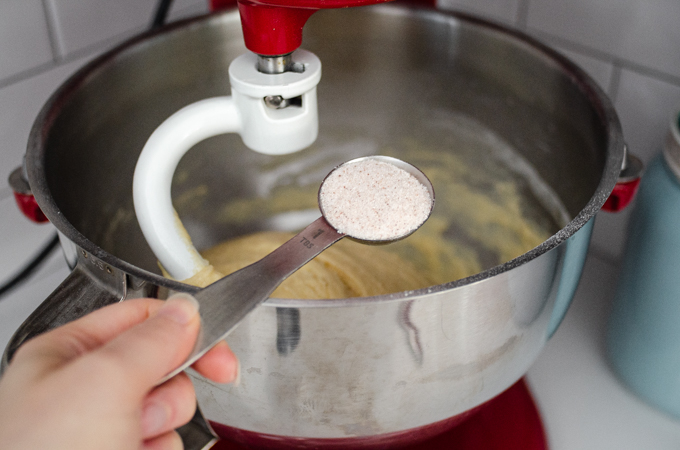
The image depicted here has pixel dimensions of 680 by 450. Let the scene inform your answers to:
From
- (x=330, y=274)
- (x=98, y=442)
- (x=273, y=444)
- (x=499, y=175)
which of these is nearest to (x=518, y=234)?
(x=499, y=175)

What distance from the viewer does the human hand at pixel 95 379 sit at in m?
0.19

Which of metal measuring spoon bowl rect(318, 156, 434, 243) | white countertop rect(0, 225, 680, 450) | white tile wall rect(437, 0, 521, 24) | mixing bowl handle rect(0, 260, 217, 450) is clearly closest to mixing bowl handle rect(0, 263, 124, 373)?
mixing bowl handle rect(0, 260, 217, 450)

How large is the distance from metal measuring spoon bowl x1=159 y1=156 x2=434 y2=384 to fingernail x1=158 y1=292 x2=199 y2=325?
0.01m

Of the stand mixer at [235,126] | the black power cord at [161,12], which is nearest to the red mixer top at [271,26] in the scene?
the stand mixer at [235,126]

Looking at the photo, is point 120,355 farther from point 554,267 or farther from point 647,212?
point 647,212

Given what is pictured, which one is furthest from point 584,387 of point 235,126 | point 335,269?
point 235,126

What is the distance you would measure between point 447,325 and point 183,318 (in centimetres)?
12

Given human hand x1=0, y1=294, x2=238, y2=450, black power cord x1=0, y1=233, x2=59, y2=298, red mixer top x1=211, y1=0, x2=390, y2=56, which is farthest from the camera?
black power cord x1=0, y1=233, x2=59, y2=298

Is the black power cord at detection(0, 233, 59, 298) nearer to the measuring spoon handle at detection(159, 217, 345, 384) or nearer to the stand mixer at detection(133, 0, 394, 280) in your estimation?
the stand mixer at detection(133, 0, 394, 280)

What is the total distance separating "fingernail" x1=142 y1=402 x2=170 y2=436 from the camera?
0.80 feet

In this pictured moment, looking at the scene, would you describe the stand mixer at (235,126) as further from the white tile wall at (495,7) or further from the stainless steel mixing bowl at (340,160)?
the white tile wall at (495,7)

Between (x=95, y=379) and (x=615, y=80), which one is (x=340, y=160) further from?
(x=95, y=379)

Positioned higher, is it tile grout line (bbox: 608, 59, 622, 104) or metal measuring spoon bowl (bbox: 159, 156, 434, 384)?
metal measuring spoon bowl (bbox: 159, 156, 434, 384)

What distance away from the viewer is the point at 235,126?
372 millimetres
